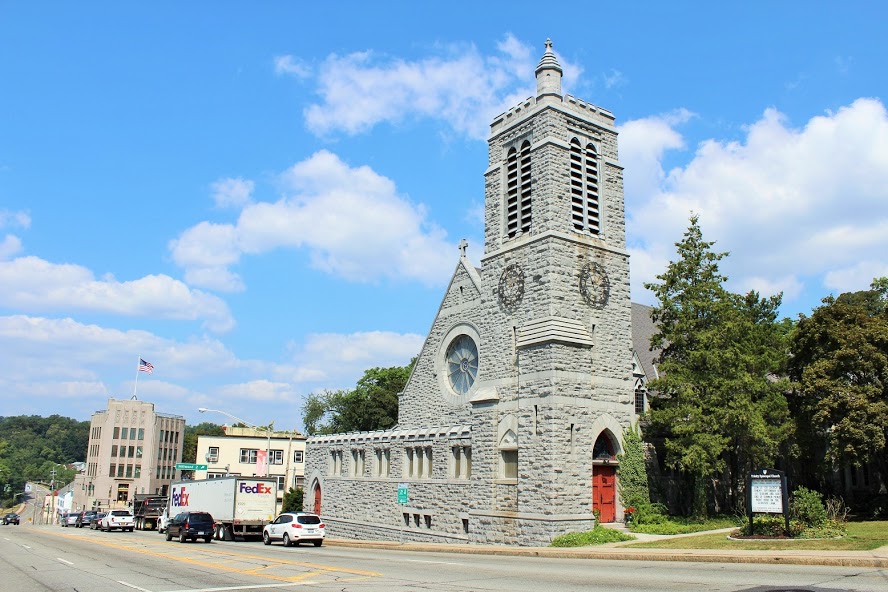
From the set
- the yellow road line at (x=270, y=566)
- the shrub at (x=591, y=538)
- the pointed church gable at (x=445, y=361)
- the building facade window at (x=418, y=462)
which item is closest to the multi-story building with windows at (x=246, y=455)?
the pointed church gable at (x=445, y=361)

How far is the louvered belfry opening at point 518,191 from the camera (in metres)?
32.2

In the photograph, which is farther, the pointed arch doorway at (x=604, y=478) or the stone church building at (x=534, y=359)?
the pointed arch doorway at (x=604, y=478)

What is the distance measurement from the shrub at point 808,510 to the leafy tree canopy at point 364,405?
133 ft

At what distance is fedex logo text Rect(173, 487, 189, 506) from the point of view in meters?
42.9

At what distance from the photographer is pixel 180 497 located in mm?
43812

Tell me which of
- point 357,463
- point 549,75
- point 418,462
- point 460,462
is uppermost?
point 549,75

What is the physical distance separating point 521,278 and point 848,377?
15.1 metres

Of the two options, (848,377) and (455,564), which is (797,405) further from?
(455,564)

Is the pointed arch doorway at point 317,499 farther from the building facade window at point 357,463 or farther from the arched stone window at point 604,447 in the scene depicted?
the arched stone window at point 604,447

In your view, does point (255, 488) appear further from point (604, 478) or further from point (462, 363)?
point (604, 478)

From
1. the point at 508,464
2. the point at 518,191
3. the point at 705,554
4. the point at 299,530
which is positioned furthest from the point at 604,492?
the point at 518,191

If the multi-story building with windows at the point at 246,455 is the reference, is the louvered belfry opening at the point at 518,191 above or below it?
above

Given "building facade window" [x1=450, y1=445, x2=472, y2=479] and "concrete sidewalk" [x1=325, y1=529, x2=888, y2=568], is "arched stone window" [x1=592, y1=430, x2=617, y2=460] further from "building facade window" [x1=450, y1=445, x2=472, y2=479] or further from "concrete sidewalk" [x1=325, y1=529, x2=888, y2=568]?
"building facade window" [x1=450, y1=445, x2=472, y2=479]

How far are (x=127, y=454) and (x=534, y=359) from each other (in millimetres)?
88564
